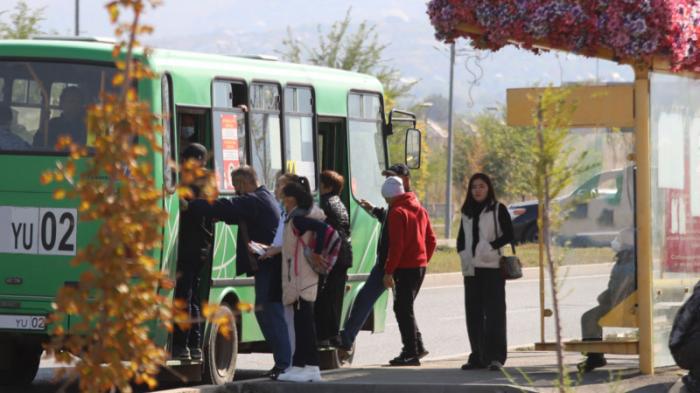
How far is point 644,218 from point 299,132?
3.88 meters

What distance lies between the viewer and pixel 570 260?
1297 centimetres

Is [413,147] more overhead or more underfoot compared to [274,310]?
more overhead

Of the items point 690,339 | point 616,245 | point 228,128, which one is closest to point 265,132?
point 228,128

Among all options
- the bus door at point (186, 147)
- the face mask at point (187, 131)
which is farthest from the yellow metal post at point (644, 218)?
the face mask at point (187, 131)

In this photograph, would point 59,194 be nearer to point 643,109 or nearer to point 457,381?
point 457,381

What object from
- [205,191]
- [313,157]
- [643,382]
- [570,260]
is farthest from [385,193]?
[205,191]

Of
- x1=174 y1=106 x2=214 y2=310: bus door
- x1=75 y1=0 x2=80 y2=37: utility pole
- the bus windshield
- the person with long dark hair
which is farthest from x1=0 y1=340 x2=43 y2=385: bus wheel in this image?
x1=75 y1=0 x2=80 y2=37: utility pole

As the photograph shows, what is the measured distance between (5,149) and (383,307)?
5.05 metres

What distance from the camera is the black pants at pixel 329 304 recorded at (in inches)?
573

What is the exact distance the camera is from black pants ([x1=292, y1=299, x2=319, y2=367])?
12750 millimetres

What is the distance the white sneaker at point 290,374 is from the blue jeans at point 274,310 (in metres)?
0.20

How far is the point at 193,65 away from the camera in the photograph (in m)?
13.4

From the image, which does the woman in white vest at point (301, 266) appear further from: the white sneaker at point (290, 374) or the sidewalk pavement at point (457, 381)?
the sidewalk pavement at point (457, 381)

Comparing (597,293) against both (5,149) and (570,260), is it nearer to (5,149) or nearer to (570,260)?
(570,260)
